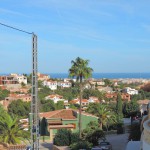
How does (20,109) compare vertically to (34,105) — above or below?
below

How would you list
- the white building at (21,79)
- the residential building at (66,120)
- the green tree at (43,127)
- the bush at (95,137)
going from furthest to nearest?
the white building at (21,79) → the green tree at (43,127) → the residential building at (66,120) → the bush at (95,137)

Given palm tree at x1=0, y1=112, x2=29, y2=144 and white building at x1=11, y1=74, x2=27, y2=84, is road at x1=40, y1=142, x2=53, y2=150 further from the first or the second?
white building at x1=11, y1=74, x2=27, y2=84

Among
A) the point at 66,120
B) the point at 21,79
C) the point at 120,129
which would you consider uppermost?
the point at 21,79

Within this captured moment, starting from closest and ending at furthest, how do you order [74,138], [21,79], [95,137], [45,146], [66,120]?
[74,138]
[95,137]
[45,146]
[66,120]
[21,79]

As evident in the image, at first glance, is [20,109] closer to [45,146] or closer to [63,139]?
[45,146]

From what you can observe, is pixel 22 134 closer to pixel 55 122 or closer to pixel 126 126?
pixel 55 122

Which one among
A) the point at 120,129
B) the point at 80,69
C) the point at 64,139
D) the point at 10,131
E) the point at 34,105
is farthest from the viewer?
the point at 120,129

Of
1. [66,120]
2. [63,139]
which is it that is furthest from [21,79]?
[63,139]

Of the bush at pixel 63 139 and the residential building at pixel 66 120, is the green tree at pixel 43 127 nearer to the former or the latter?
the residential building at pixel 66 120

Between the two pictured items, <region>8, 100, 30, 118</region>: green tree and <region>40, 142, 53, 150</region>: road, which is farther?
<region>8, 100, 30, 118</region>: green tree

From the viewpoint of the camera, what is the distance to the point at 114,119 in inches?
1625

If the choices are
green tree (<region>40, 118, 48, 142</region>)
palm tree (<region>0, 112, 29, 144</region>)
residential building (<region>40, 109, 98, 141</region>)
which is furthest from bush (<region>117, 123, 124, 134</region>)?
palm tree (<region>0, 112, 29, 144</region>)

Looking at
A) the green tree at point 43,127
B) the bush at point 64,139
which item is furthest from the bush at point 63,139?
the green tree at point 43,127

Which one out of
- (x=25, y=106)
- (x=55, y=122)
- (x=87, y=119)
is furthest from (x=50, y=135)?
(x=25, y=106)
